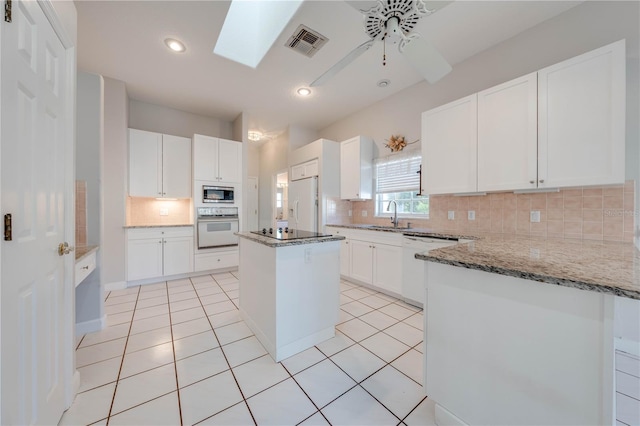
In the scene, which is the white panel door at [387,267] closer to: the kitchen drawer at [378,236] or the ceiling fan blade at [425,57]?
the kitchen drawer at [378,236]

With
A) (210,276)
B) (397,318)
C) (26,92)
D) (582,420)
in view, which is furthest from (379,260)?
(26,92)

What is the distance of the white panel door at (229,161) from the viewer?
13.4 ft

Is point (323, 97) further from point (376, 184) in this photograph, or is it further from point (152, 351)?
point (152, 351)

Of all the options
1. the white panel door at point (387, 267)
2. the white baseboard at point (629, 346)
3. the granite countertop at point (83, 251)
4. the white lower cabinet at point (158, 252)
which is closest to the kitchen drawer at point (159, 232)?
the white lower cabinet at point (158, 252)

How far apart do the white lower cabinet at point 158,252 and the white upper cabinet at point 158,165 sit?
0.64 meters

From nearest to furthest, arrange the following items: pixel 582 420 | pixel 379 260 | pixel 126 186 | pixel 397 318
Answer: pixel 582 420 → pixel 397 318 → pixel 379 260 → pixel 126 186

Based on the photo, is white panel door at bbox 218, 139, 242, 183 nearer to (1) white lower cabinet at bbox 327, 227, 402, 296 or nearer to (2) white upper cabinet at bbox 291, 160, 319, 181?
(2) white upper cabinet at bbox 291, 160, 319, 181

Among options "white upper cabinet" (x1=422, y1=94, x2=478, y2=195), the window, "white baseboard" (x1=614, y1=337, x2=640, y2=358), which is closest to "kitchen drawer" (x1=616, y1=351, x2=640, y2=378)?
"white baseboard" (x1=614, y1=337, x2=640, y2=358)

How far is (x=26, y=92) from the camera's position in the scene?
3.05 ft

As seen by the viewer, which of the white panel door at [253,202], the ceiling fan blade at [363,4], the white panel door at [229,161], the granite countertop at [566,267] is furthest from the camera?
the white panel door at [253,202]

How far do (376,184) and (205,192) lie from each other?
2.92m

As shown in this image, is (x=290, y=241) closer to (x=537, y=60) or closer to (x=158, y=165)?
(x=537, y=60)

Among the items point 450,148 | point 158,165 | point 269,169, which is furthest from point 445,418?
point 269,169

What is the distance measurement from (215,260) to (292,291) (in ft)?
8.93
